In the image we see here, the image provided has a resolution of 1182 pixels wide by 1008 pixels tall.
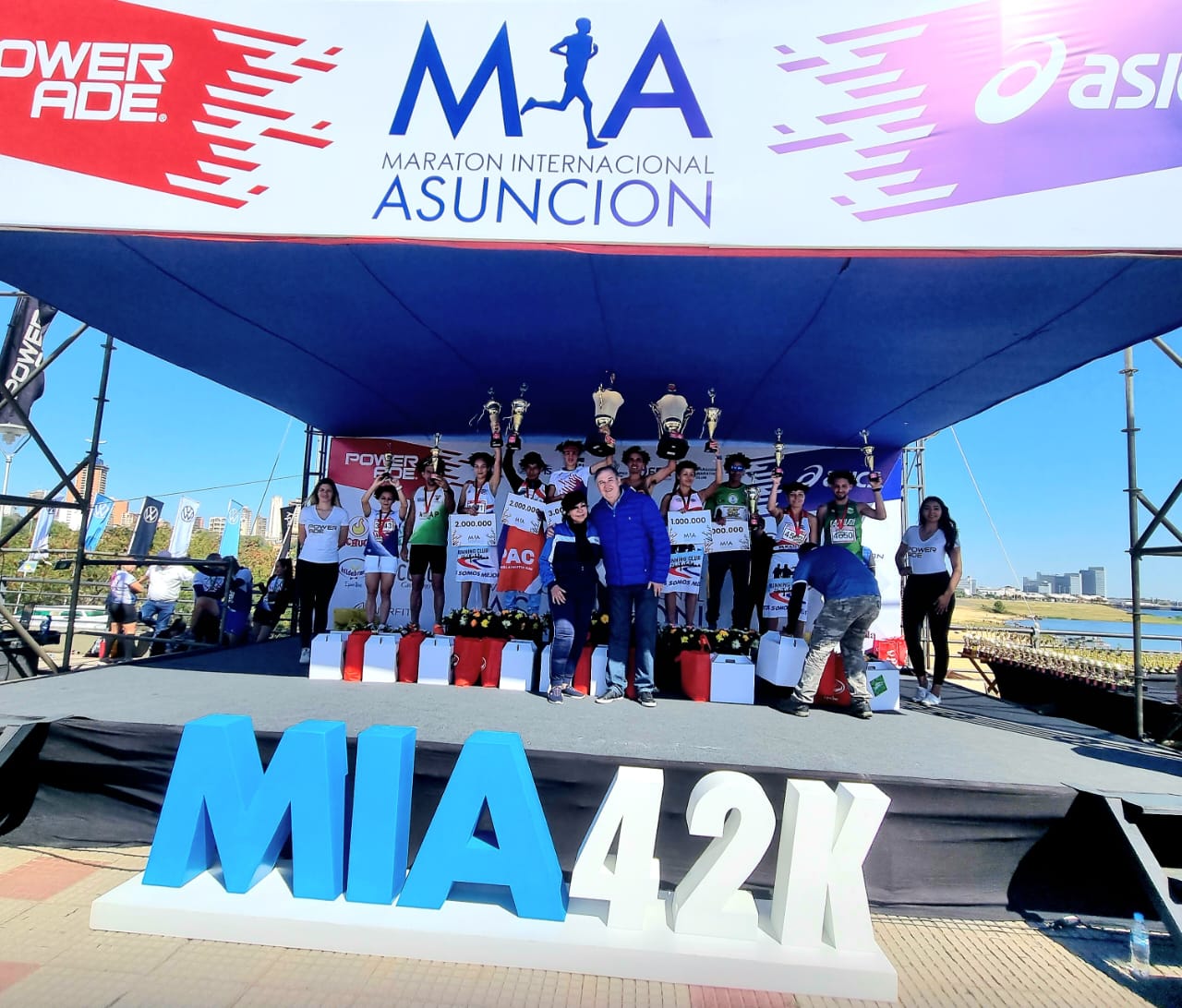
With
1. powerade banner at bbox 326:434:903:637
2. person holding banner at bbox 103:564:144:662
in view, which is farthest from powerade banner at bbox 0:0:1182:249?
person holding banner at bbox 103:564:144:662

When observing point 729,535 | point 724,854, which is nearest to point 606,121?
point 724,854

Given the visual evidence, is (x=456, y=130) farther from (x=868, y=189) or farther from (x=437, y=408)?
(x=437, y=408)

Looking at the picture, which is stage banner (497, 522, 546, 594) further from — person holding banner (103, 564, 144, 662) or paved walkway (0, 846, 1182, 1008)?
person holding banner (103, 564, 144, 662)

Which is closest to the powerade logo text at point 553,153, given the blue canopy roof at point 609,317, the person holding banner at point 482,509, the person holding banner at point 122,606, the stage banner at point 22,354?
the blue canopy roof at point 609,317

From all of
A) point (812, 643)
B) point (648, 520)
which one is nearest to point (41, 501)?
point (648, 520)

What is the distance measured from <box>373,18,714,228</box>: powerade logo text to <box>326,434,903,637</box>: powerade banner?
4.17 metres

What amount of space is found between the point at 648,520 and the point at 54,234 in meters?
3.47

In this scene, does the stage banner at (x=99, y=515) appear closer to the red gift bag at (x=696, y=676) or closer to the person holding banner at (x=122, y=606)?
the person holding banner at (x=122, y=606)

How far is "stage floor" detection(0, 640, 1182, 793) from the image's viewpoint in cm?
289

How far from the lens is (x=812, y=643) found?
3.91m

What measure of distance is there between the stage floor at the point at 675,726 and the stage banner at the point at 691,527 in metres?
1.77

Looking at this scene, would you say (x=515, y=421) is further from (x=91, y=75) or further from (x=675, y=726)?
(x=91, y=75)

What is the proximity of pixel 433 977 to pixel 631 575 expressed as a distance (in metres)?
2.35

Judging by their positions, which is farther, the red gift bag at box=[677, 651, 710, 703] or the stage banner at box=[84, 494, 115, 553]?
the stage banner at box=[84, 494, 115, 553]
